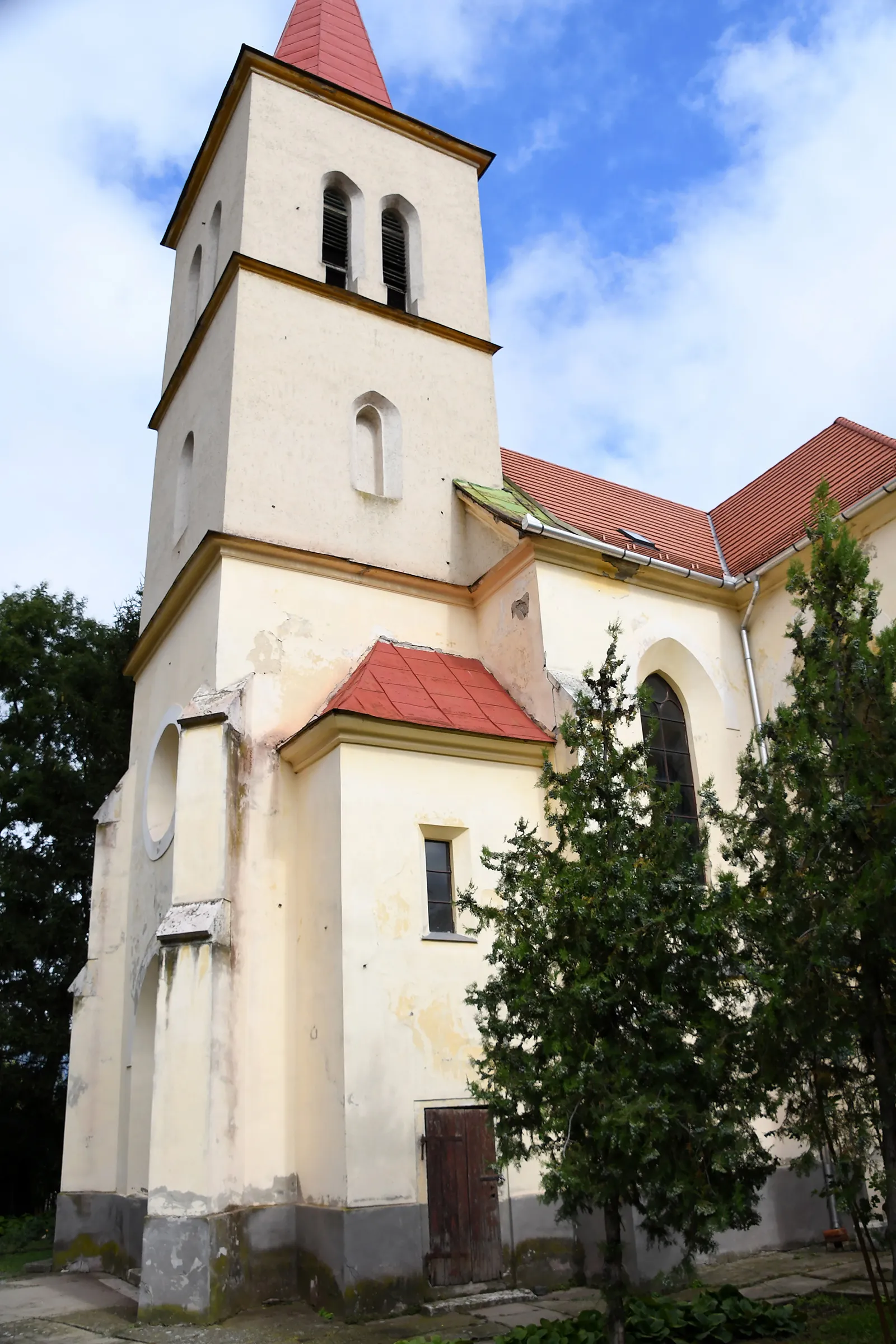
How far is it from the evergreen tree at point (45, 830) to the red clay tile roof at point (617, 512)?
9.51 m

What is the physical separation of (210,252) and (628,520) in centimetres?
782

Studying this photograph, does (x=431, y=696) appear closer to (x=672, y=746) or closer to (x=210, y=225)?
(x=672, y=746)

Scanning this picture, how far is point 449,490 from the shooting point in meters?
14.6

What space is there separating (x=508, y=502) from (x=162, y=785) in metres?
5.91

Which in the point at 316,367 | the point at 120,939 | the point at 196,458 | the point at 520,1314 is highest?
the point at 316,367

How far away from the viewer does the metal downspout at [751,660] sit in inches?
547

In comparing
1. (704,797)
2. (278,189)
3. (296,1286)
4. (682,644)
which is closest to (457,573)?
(682,644)

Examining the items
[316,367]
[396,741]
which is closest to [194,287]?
[316,367]

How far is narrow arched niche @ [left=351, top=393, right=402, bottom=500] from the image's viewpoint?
46.5 ft

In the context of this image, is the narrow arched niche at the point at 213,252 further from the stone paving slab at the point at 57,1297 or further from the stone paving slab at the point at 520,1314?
the stone paving slab at the point at 520,1314

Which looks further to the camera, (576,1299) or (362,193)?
(362,193)

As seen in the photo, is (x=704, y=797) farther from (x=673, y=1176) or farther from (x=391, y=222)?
(x=391, y=222)

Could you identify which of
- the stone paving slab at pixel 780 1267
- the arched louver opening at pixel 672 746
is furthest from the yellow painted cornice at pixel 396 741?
the stone paving slab at pixel 780 1267

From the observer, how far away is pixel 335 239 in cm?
1592
